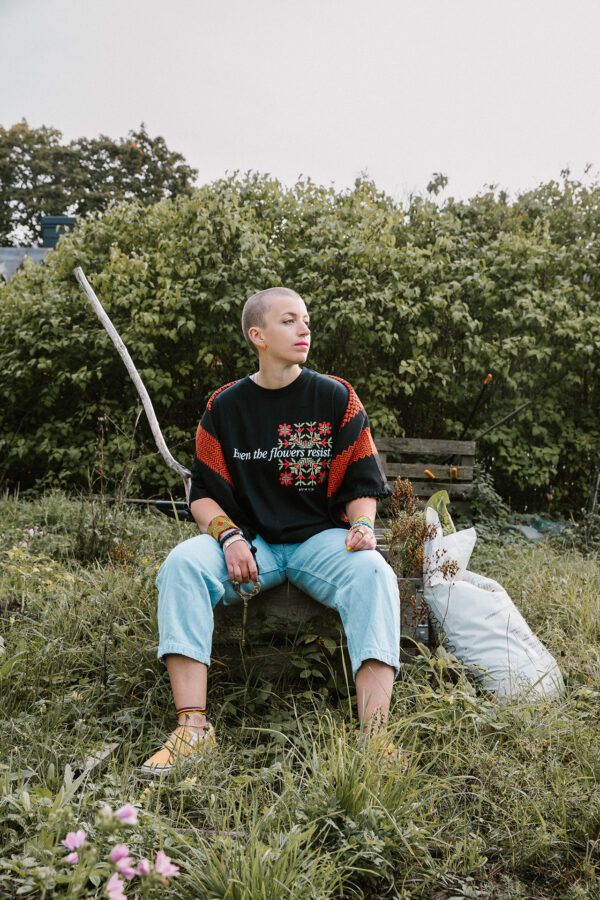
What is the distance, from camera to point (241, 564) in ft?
7.25

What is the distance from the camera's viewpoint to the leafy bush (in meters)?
5.18

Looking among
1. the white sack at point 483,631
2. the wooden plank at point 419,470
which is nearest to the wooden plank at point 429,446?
the wooden plank at point 419,470

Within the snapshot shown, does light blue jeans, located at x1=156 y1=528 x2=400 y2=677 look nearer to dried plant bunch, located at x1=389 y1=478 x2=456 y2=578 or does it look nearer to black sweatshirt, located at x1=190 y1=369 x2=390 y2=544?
black sweatshirt, located at x1=190 y1=369 x2=390 y2=544

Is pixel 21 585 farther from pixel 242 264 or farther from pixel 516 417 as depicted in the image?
pixel 516 417

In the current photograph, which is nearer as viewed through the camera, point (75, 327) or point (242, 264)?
point (242, 264)

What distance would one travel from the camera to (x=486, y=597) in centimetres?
254

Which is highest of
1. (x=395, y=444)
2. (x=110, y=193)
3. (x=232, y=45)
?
(x=110, y=193)

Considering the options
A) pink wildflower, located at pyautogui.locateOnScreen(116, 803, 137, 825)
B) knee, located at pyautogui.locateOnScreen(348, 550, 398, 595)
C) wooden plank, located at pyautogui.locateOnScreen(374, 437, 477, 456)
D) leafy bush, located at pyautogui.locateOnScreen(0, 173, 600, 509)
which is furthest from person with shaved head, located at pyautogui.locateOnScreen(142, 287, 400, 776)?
wooden plank, located at pyautogui.locateOnScreen(374, 437, 477, 456)

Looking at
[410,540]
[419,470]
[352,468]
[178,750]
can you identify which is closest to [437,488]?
[419,470]

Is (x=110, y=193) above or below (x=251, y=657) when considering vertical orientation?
above

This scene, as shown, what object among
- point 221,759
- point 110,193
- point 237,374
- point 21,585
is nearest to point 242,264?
point 237,374

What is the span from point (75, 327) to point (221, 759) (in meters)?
4.29

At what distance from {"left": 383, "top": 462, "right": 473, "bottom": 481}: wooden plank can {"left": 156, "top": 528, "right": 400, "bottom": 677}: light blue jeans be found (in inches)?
115

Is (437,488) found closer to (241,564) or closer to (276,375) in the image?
(276,375)
